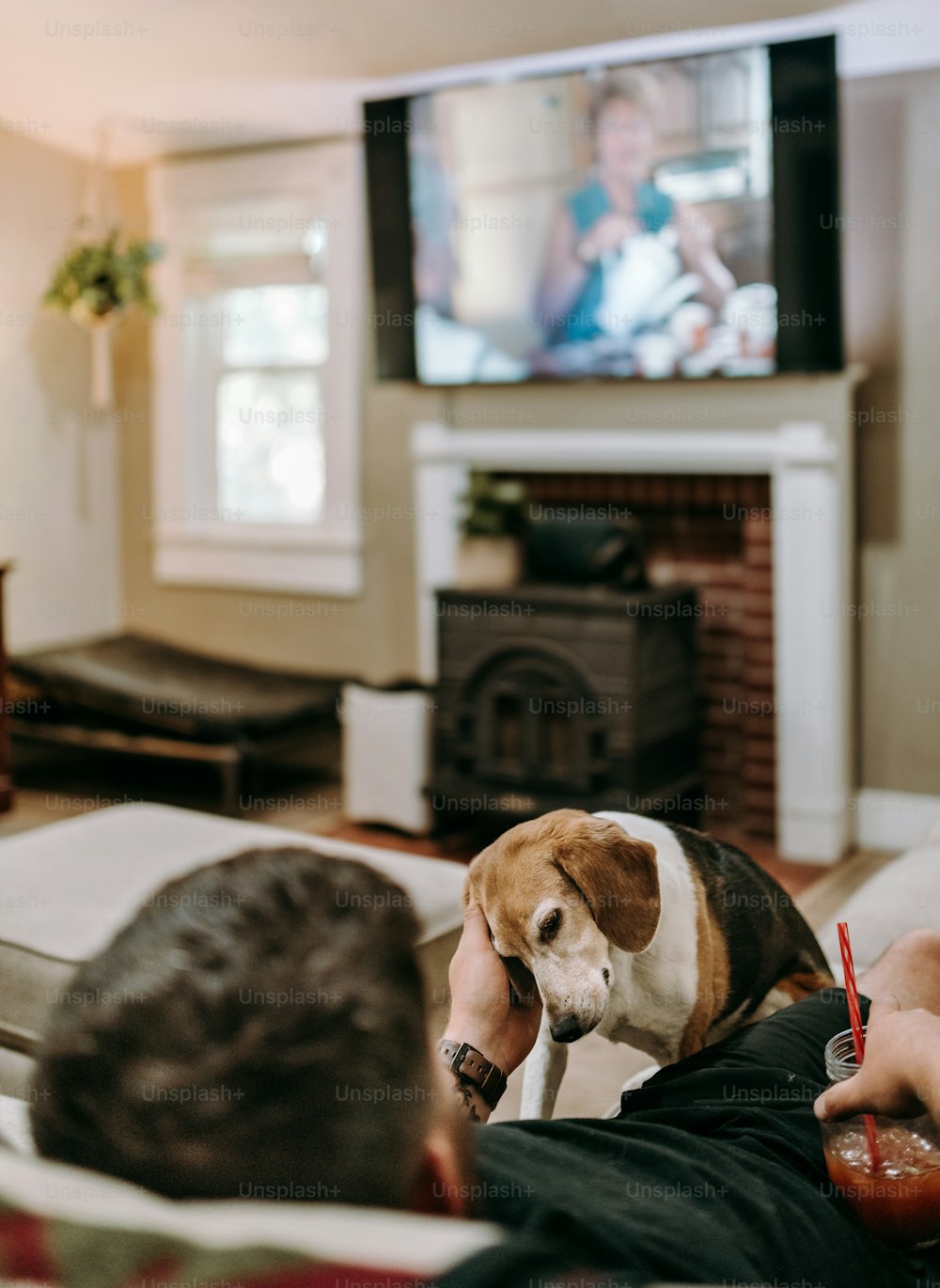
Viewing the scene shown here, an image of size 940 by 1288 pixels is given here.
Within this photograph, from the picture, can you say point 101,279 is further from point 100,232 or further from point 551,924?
point 551,924

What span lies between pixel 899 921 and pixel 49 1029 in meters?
1.42

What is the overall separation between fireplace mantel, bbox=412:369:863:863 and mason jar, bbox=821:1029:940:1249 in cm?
295

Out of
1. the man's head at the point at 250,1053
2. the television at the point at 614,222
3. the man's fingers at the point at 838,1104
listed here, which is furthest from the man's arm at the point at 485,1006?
the television at the point at 614,222

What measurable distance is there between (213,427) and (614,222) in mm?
1958

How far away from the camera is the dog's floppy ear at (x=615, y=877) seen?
105 centimetres

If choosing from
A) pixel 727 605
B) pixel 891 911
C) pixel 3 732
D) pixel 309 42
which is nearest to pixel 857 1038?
pixel 891 911

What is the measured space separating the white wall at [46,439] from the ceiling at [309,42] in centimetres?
45

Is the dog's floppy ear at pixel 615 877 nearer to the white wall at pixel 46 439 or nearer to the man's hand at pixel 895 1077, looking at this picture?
the man's hand at pixel 895 1077

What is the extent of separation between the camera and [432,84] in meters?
4.08

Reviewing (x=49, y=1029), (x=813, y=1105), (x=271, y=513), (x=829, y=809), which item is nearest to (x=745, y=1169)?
(x=813, y=1105)

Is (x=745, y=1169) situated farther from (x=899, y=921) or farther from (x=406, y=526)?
(x=406, y=526)

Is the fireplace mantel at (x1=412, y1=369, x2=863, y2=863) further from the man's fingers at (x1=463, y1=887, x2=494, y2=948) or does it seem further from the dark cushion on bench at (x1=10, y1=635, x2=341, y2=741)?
the man's fingers at (x1=463, y1=887, x2=494, y2=948)

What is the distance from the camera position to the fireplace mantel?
3818mm

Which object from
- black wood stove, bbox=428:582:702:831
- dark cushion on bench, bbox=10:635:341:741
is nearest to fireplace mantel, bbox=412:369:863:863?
black wood stove, bbox=428:582:702:831
